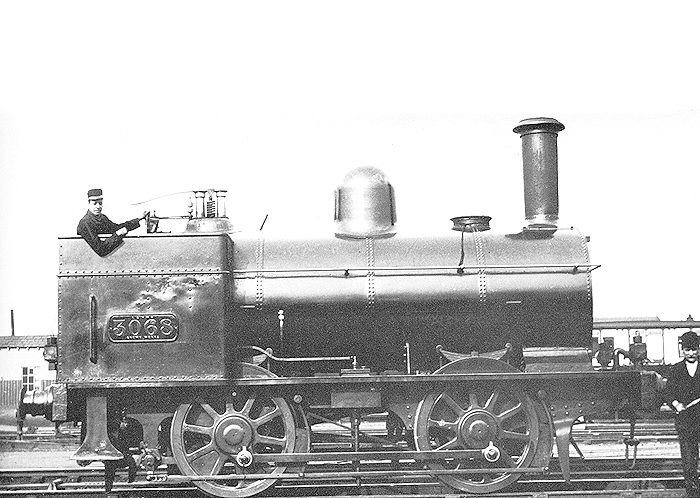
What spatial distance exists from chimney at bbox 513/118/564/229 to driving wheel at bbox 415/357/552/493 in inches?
71.0

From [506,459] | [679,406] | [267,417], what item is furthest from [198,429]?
[679,406]

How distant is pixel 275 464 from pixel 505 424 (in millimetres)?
2346

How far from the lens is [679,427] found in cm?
775

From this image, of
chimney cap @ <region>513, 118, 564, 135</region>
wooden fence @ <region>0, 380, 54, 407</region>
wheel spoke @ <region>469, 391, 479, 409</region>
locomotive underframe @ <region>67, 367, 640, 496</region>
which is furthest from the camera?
Result: wooden fence @ <region>0, 380, 54, 407</region>

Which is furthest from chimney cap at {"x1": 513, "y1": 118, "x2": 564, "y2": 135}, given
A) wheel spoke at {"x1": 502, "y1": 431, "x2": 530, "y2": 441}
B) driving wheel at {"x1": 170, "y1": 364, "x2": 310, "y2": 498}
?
driving wheel at {"x1": 170, "y1": 364, "x2": 310, "y2": 498}

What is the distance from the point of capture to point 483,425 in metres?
7.49

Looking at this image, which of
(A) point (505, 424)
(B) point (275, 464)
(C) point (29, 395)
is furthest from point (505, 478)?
(C) point (29, 395)

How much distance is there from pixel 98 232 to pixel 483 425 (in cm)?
418

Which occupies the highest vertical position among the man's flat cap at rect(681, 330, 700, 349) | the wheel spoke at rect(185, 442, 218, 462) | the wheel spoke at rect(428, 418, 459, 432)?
the man's flat cap at rect(681, 330, 700, 349)

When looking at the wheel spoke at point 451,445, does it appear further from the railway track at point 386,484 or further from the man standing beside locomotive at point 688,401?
the man standing beside locomotive at point 688,401

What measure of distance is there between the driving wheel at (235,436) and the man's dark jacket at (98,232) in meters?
1.70

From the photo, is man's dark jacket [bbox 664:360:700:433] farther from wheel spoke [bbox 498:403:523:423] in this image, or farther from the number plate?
the number plate

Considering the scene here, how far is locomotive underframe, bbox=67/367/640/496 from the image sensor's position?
738 centimetres

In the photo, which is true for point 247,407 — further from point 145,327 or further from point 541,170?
point 541,170
